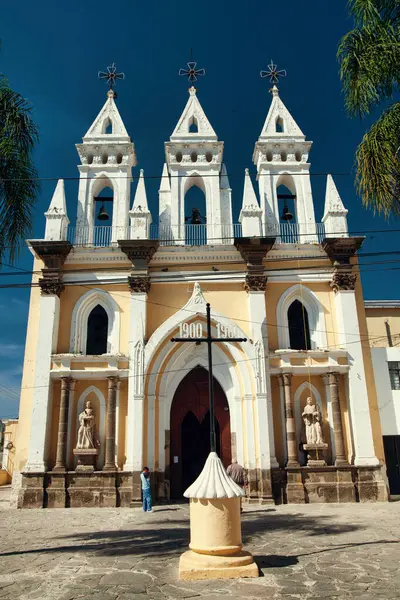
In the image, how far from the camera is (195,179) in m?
21.1

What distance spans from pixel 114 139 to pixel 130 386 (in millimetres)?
10686

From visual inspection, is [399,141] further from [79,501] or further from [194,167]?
[79,501]

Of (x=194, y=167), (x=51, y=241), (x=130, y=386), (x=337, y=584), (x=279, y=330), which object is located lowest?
(x=337, y=584)

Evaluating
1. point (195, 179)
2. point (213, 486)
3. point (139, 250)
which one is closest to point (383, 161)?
point (213, 486)

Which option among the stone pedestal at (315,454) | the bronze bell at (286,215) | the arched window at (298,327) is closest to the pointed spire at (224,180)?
the bronze bell at (286,215)

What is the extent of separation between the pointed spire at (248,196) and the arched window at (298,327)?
4.05 m

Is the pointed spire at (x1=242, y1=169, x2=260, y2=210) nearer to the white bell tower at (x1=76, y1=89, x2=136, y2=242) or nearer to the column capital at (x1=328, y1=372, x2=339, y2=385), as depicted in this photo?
the white bell tower at (x1=76, y1=89, x2=136, y2=242)

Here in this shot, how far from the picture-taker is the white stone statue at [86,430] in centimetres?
1711

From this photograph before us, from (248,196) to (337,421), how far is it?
901 cm

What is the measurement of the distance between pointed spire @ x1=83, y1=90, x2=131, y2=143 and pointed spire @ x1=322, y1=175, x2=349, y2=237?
870cm

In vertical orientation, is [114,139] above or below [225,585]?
above

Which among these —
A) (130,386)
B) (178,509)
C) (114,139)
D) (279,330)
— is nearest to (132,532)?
(178,509)

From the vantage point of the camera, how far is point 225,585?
6.79 metres

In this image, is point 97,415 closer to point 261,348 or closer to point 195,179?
point 261,348
